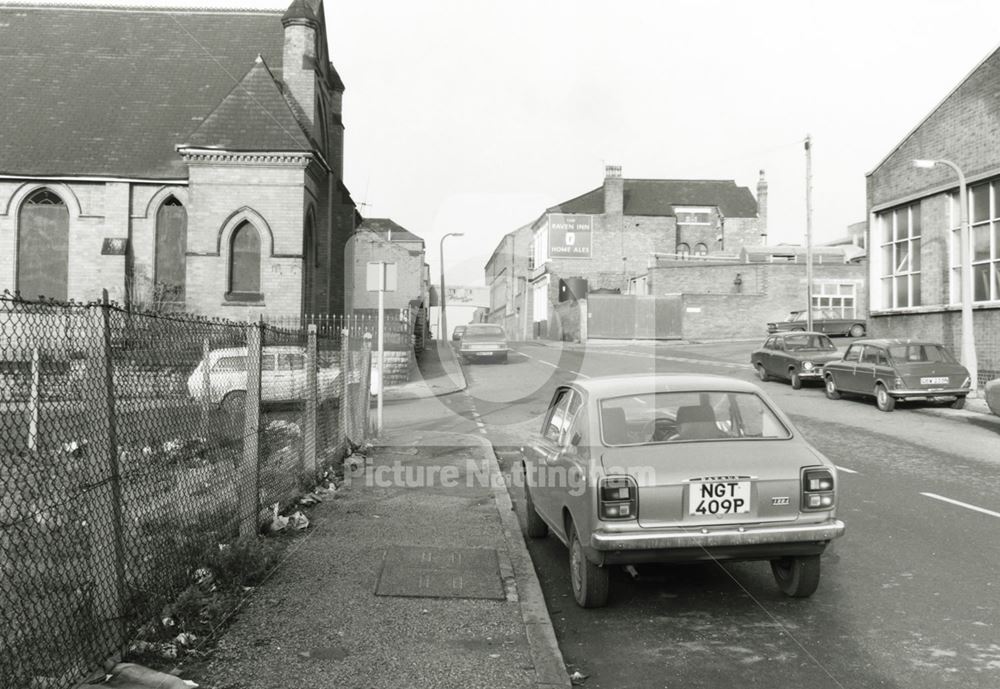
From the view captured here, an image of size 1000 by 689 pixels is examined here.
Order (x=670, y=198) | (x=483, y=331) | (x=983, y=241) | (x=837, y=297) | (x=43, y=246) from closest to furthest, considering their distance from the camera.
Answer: (x=983, y=241) → (x=43, y=246) → (x=483, y=331) → (x=837, y=297) → (x=670, y=198)

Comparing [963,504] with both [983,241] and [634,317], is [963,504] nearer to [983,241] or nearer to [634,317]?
[983,241]

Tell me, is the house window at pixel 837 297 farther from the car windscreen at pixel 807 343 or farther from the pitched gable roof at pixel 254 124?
the pitched gable roof at pixel 254 124

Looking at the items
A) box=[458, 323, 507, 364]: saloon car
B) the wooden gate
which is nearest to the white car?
box=[458, 323, 507, 364]: saloon car

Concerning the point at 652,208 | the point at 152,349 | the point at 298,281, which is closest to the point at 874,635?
the point at 152,349

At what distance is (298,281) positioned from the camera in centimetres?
2694

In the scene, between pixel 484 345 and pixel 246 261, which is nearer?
pixel 246 261

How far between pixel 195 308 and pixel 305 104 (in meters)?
8.12

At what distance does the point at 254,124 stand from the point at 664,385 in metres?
24.2

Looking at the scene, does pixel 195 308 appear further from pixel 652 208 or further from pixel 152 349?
pixel 652 208

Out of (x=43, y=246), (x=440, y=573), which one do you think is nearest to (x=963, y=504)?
(x=440, y=573)

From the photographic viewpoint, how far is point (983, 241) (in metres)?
21.6

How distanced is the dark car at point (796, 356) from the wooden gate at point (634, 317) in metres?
26.9

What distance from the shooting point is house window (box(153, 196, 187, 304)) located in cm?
2931

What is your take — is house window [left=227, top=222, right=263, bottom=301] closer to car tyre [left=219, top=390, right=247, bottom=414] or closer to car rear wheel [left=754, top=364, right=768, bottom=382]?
car rear wheel [left=754, top=364, right=768, bottom=382]
